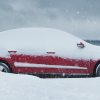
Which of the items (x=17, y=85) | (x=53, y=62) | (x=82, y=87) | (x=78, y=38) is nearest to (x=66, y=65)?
(x=53, y=62)

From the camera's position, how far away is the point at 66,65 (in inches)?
409

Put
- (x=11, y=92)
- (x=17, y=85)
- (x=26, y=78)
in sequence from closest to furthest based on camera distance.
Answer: (x=11, y=92) → (x=17, y=85) → (x=26, y=78)

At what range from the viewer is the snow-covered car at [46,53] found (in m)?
9.99

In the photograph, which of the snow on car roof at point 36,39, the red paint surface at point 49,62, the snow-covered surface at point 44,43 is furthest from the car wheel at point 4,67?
the snow on car roof at point 36,39

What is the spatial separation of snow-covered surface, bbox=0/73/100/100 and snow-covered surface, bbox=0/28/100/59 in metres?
2.36

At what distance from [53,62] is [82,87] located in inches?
101

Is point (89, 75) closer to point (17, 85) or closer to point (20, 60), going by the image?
point (20, 60)

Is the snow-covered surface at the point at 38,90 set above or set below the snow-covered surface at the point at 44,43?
below

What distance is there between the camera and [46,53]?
33.6 ft

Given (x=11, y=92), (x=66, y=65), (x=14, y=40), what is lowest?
(x=11, y=92)

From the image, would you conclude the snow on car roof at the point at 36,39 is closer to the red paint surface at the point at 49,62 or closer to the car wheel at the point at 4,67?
the red paint surface at the point at 49,62

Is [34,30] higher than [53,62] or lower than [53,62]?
higher

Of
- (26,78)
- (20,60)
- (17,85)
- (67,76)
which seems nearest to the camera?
(17,85)

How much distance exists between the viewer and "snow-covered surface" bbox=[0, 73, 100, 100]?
6296 mm
